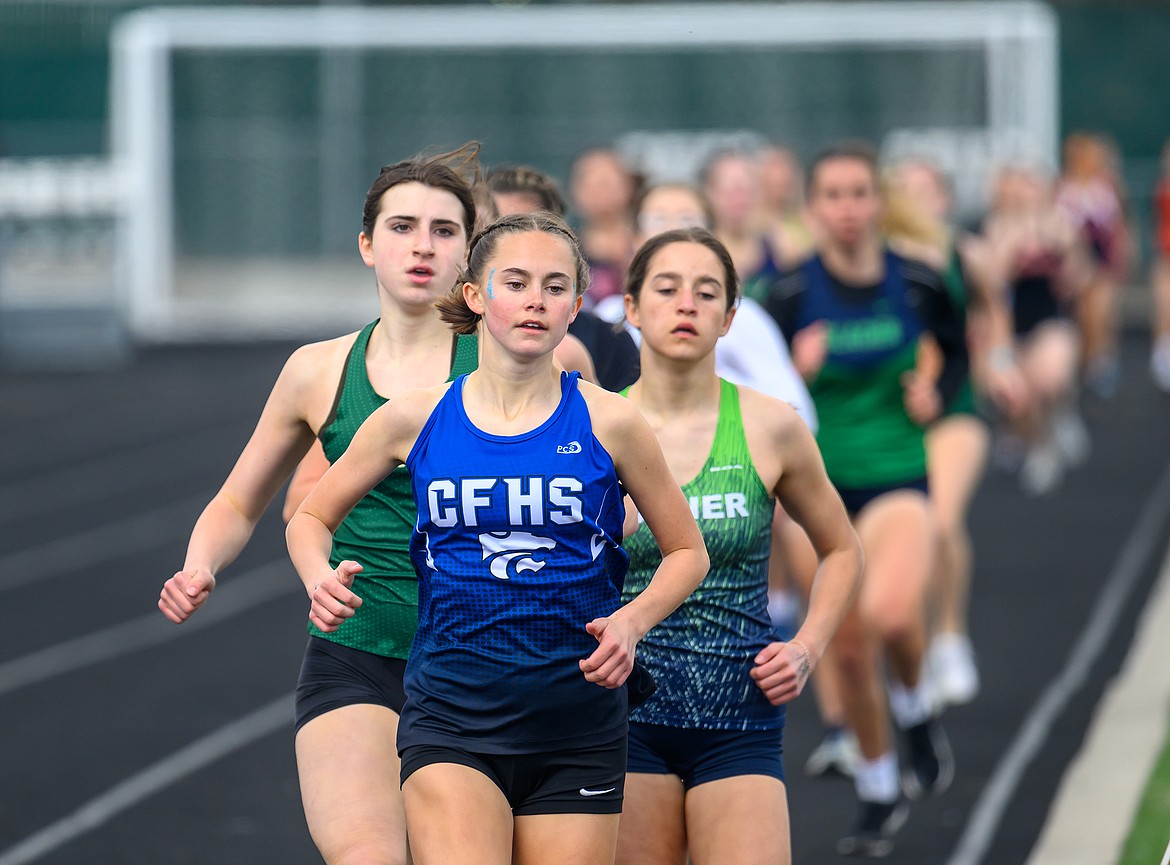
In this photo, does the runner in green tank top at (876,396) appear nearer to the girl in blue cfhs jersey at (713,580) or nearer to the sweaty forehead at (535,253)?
the girl in blue cfhs jersey at (713,580)

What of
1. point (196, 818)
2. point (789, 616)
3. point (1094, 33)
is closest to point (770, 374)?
point (196, 818)

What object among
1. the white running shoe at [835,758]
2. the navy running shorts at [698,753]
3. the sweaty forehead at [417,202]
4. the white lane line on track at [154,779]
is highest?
the sweaty forehead at [417,202]

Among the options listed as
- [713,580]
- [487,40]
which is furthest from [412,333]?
[487,40]

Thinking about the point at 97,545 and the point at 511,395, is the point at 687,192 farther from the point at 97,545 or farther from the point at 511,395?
the point at 97,545

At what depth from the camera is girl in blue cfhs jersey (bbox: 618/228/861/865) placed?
416 cm

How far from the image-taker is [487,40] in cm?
2506

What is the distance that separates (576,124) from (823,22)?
11.6ft

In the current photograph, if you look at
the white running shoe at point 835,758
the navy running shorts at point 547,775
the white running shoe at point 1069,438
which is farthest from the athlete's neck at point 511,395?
the white running shoe at point 1069,438

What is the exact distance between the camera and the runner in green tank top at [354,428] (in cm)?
408

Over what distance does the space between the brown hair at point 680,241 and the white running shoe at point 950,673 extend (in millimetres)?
4180

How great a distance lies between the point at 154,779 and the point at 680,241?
3.88 meters

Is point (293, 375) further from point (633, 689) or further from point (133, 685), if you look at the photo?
point (133, 685)

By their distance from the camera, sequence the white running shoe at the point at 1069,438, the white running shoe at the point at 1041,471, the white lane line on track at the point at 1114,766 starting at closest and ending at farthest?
the white lane line on track at the point at 1114,766, the white running shoe at the point at 1041,471, the white running shoe at the point at 1069,438

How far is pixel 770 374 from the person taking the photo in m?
5.68
